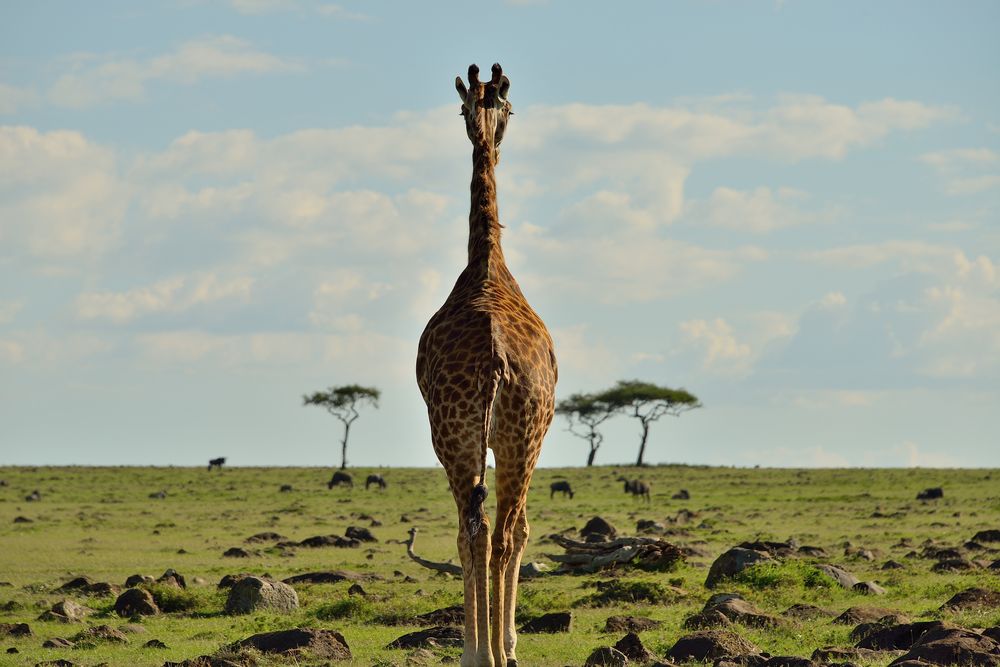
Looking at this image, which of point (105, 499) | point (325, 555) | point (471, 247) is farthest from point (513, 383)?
point (105, 499)

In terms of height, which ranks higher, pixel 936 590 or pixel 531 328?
pixel 531 328

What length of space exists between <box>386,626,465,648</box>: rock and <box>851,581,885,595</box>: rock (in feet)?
24.3

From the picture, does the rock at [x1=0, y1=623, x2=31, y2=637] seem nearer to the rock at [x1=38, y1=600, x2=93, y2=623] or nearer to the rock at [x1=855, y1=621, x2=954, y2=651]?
the rock at [x1=38, y1=600, x2=93, y2=623]

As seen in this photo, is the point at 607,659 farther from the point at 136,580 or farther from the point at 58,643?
the point at 136,580

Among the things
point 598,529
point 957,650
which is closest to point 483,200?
point 957,650

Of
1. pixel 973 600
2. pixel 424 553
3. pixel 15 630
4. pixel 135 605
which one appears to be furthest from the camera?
pixel 424 553

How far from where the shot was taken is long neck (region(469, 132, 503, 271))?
1189 cm

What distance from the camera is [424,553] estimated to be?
2842cm

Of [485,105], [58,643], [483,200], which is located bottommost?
[58,643]

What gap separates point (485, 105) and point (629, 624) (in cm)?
716

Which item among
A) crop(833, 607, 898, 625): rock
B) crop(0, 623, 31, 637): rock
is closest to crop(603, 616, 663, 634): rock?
crop(833, 607, 898, 625): rock

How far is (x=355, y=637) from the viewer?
1583 centimetres

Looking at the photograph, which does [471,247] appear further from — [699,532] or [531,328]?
[699,532]

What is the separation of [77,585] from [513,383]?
14.4 metres
